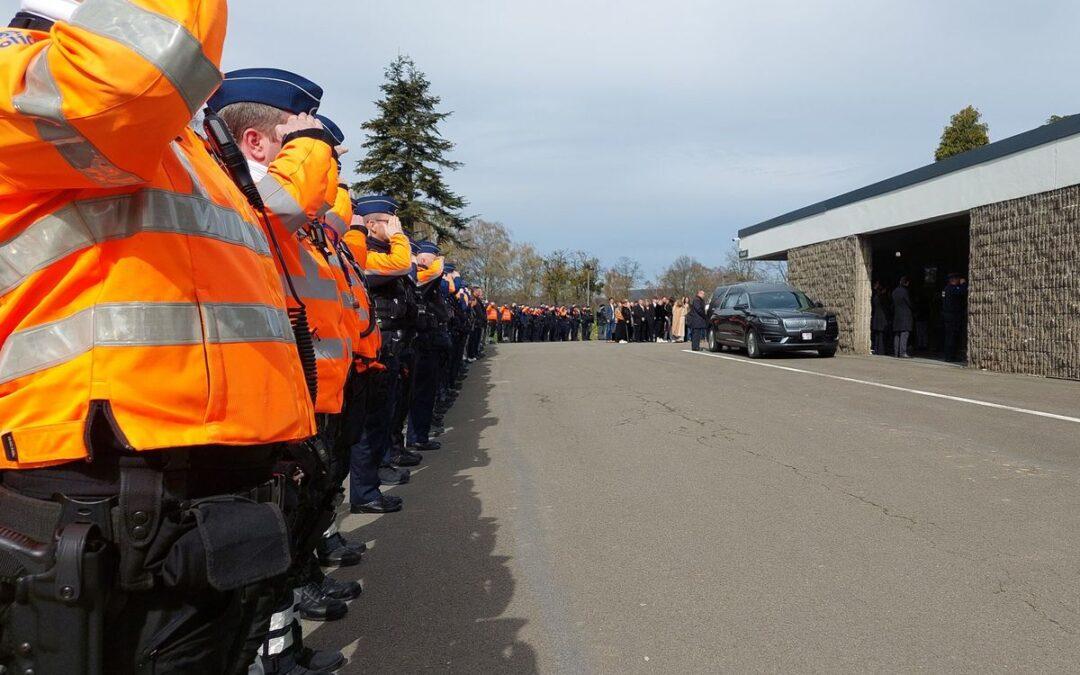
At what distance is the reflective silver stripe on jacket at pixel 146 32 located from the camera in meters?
1.44

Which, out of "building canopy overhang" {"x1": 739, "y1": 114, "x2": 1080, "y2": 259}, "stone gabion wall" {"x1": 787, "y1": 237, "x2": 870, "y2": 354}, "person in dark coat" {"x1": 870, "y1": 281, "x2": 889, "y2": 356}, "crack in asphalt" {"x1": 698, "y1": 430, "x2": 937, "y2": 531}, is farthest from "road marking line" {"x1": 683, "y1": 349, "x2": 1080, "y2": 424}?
"person in dark coat" {"x1": 870, "y1": 281, "x2": 889, "y2": 356}

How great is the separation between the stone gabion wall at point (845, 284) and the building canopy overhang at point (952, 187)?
1.37ft

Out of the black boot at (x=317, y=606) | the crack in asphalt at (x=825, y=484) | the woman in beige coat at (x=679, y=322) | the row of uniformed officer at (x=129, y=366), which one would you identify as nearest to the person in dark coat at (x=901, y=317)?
the crack in asphalt at (x=825, y=484)

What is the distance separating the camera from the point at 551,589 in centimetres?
416

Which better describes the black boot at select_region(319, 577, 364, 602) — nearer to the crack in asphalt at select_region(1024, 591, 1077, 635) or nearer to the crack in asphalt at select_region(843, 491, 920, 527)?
the crack in asphalt at select_region(1024, 591, 1077, 635)

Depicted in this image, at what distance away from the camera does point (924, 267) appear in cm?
2652

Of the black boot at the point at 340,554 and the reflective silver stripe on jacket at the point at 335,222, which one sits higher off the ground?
the reflective silver stripe on jacket at the point at 335,222

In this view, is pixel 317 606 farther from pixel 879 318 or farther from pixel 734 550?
pixel 879 318

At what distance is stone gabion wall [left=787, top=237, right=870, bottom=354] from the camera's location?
22.1 metres

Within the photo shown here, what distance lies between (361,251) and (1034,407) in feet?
28.8

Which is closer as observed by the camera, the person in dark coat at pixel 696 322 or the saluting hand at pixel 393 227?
the saluting hand at pixel 393 227

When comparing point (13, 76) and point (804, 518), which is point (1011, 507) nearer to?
point (804, 518)

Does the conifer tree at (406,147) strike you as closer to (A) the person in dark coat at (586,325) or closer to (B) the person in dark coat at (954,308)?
(A) the person in dark coat at (586,325)

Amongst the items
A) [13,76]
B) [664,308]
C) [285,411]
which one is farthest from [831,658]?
[664,308]
